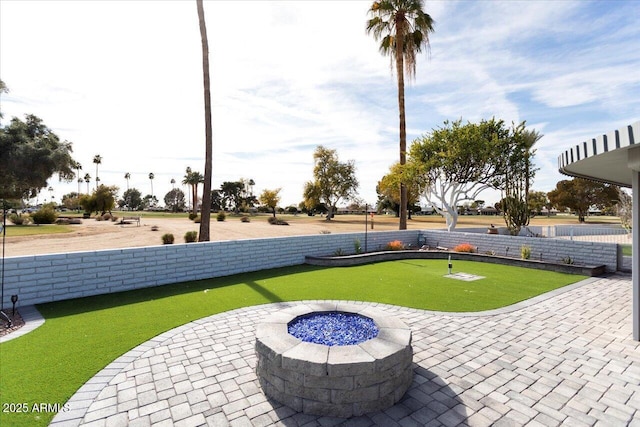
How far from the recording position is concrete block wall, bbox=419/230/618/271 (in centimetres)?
1127

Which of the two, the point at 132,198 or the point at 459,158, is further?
the point at 132,198

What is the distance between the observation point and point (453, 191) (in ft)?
66.3

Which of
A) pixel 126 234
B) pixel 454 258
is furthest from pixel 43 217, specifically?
pixel 454 258

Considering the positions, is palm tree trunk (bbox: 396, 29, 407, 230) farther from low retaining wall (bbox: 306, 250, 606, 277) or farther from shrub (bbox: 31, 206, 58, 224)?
shrub (bbox: 31, 206, 58, 224)

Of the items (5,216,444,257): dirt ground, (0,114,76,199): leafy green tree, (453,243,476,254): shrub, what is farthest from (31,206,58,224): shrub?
(453,243,476,254): shrub

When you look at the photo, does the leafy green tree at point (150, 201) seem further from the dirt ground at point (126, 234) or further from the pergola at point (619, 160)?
the pergola at point (619, 160)

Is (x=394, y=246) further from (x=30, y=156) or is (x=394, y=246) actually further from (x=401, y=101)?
(x=30, y=156)

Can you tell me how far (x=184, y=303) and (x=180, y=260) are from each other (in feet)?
8.14

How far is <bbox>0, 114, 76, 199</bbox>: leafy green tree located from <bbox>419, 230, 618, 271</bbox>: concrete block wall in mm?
31164

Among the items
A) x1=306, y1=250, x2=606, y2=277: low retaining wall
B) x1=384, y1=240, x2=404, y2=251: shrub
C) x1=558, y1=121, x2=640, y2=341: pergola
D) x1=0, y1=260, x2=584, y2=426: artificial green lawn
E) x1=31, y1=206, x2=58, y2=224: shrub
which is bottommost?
x1=0, y1=260, x2=584, y2=426: artificial green lawn

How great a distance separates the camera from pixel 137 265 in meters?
8.65

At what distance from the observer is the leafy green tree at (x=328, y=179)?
5041 centimetres

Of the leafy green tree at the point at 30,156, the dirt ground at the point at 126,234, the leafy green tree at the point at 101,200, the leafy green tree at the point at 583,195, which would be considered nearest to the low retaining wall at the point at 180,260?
the dirt ground at the point at 126,234

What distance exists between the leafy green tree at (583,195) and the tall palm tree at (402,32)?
1736 inches
